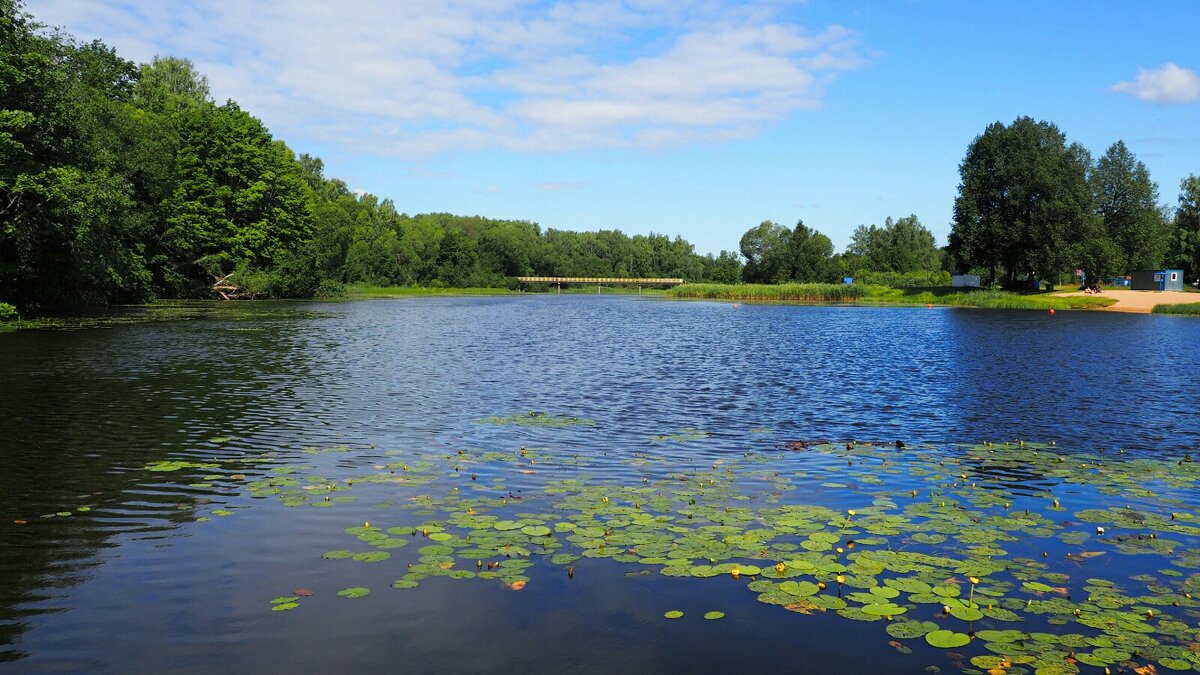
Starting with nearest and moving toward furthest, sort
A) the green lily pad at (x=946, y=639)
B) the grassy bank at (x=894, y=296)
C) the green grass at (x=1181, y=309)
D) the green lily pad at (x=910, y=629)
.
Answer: the green lily pad at (x=946, y=639) < the green lily pad at (x=910, y=629) < the green grass at (x=1181, y=309) < the grassy bank at (x=894, y=296)

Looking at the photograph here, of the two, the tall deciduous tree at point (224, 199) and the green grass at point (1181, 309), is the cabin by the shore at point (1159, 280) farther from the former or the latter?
the tall deciduous tree at point (224, 199)

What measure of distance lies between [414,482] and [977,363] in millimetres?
30527

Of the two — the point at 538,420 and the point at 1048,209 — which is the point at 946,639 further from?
the point at 1048,209

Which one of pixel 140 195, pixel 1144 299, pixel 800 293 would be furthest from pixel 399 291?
pixel 1144 299

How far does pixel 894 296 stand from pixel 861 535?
12311 centimetres

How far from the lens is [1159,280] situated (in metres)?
106

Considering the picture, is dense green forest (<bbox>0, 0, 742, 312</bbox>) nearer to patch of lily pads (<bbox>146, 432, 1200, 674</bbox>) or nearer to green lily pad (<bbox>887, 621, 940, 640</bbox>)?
patch of lily pads (<bbox>146, 432, 1200, 674</bbox>)

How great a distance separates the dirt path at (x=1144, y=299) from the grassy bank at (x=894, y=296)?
229 centimetres

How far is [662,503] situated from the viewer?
12805 mm

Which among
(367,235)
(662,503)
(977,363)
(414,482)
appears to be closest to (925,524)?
(662,503)

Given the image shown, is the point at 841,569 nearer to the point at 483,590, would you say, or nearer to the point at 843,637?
the point at 843,637

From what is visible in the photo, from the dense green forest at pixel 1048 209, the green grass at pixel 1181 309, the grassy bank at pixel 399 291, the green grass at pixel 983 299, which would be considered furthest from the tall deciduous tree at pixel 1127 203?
the grassy bank at pixel 399 291

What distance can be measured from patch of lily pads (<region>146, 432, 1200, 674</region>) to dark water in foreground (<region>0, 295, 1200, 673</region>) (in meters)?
0.18

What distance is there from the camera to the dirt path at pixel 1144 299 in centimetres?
8838
